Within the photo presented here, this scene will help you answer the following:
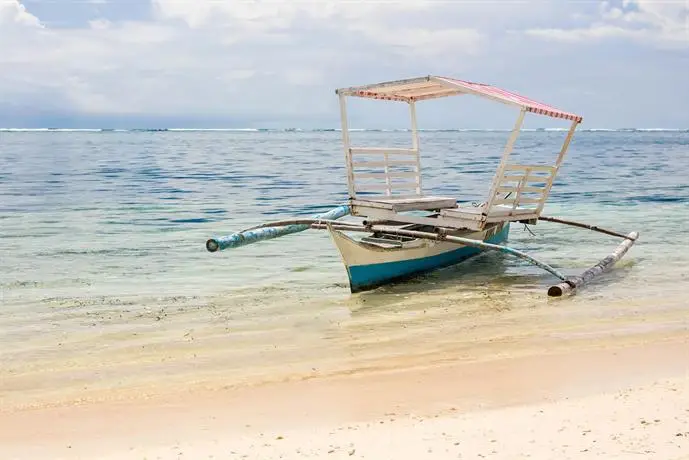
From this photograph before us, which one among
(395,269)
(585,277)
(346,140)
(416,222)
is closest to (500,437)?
(395,269)

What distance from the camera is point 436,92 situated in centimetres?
1226

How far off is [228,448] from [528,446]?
6.02 feet

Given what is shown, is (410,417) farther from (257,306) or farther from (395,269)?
(395,269)

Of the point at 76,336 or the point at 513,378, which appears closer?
the point at 513,378

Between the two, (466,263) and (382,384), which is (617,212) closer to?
(466,263)

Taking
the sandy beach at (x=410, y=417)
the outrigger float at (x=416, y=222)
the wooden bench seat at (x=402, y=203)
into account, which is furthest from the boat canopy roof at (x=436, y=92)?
the sandy beach at (x=410, y=417)

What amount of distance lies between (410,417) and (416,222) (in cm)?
597

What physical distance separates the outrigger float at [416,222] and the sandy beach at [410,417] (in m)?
3.36

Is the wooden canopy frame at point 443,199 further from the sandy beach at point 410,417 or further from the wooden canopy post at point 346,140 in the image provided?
the sandy beach at point 410,417

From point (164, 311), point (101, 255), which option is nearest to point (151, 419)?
point (164, 311)

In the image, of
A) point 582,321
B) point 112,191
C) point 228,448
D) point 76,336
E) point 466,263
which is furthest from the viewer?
point 112,191

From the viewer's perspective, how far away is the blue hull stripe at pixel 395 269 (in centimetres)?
1009

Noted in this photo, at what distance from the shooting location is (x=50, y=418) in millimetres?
5699

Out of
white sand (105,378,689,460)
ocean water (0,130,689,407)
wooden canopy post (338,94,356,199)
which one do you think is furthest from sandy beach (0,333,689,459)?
wooden canopy post (338,94,356,199)
